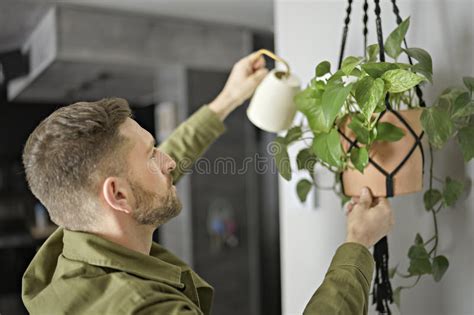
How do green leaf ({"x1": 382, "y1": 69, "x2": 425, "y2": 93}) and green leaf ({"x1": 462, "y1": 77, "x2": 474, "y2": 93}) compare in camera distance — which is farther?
green leaf ({"x1": 462, "y1": 77, "x2": 474, "y2": 93})

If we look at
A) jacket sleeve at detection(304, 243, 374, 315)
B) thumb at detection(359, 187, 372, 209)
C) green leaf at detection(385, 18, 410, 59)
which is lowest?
jacket sleeve at detection(304, 243, 374, 315)

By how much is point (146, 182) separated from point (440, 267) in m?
0.61

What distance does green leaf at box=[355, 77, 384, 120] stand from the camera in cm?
88

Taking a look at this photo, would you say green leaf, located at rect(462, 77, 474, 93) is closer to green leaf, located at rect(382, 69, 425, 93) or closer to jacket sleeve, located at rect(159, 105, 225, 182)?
green leaf, located at rect(382, 69, 425, 93)

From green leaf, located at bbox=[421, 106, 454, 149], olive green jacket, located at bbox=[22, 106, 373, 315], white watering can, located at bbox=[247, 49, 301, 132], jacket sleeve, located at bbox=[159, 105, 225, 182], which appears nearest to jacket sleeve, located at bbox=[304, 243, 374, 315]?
olive green jacket, located at bbox=[22, 106, 373, 315]

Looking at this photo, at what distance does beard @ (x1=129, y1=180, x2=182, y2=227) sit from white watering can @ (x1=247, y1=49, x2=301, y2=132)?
0.44 m

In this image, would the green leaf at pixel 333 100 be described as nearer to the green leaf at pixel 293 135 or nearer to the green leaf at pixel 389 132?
the green leaf at pixel 389 132

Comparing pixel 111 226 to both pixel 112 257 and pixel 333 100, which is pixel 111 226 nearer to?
pixel 112 257

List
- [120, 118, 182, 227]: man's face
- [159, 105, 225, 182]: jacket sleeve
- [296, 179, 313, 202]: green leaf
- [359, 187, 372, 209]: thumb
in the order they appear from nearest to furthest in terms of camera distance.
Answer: [120, 118, 182, 227]: man's face, [359, 187, 372, 209]: thumb, [296, 179, 313, 202]: green leaf, [159, 105, 225, 182]: jacket sleeve

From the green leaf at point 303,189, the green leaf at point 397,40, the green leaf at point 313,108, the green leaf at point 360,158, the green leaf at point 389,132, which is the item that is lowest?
the green leaf at point 303,189

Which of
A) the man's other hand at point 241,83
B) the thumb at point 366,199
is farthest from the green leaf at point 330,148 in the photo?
the man's other hand at point 241,83

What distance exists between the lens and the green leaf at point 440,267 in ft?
3.59

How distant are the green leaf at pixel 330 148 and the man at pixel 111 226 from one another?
0.48 ft

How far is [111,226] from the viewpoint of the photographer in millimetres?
951
